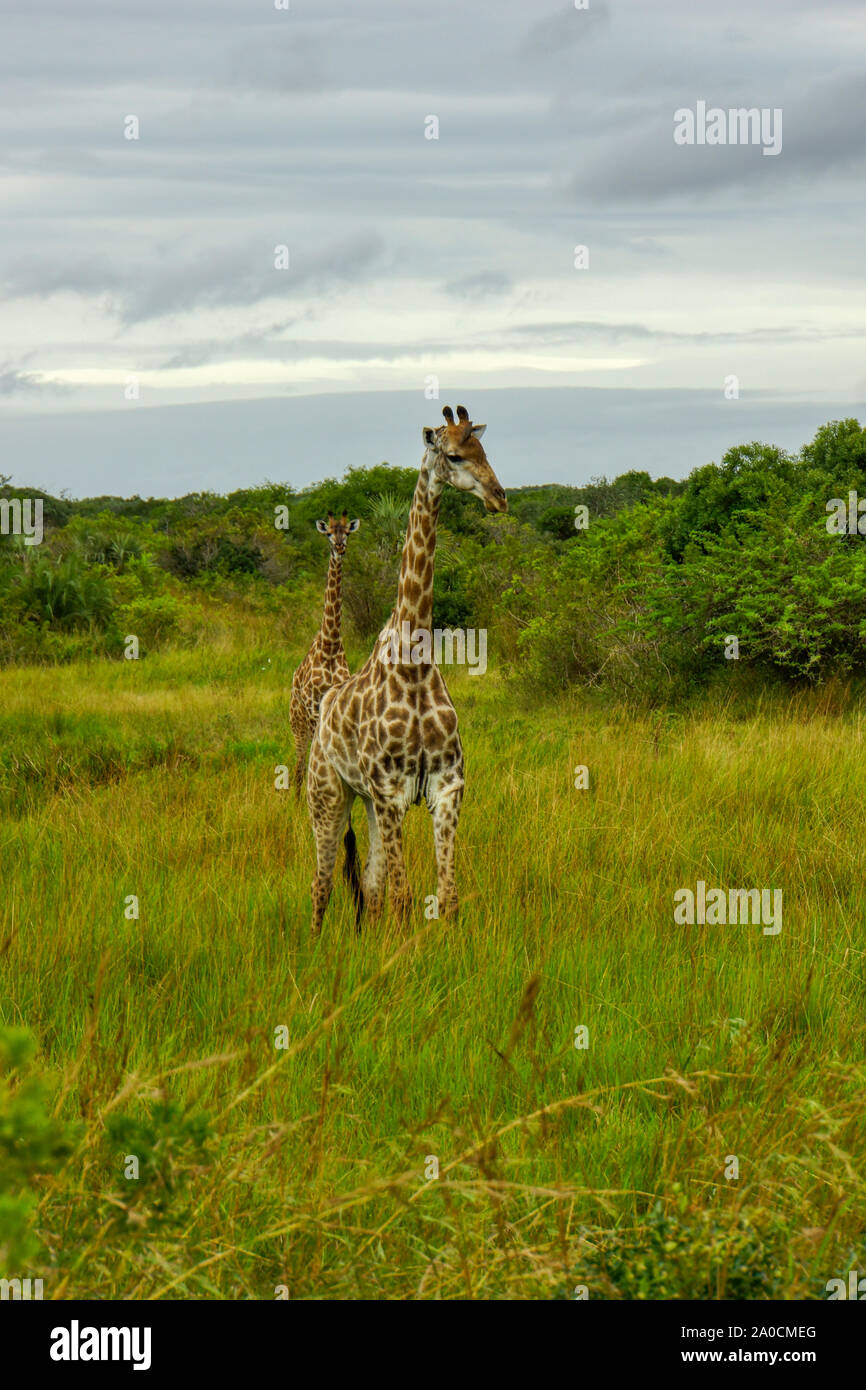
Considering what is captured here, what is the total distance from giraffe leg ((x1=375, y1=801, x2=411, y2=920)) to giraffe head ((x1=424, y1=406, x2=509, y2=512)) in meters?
1.49

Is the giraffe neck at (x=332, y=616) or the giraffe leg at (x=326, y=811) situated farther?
the giraffe neck at (x=332, y=616)

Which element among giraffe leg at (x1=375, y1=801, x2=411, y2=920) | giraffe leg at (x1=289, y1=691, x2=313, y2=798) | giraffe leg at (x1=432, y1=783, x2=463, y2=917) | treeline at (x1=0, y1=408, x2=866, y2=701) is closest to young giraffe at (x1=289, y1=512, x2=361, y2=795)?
giraffe leg at (x1=289, y1=691, x2=313, y2=798)

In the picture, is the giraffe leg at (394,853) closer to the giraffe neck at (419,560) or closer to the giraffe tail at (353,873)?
the giraffe tail at (353,873)

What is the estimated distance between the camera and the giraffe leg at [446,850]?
5504 mm

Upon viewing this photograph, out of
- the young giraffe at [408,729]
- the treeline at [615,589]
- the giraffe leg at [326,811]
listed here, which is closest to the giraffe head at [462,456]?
the young giraffe at [408,729]

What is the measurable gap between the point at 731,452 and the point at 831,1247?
1199 centimetres

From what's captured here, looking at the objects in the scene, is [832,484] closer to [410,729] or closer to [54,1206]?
[410,729]

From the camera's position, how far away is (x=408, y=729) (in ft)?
18.3

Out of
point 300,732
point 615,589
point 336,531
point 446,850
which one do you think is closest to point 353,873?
point 446,850

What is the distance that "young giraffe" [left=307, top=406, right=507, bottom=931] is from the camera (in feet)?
17.9

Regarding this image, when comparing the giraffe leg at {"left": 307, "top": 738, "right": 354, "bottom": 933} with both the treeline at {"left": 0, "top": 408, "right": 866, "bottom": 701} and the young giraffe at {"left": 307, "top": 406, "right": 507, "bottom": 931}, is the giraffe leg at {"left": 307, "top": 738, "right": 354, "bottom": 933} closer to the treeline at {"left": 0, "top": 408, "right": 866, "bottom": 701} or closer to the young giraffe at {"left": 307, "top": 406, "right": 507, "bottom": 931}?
the young giraffe at {"left": 307, "top": 406, "right": 507, "bottom": 931}

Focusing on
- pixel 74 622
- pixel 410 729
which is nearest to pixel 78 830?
pixel 410 729

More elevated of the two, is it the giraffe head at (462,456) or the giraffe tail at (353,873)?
the giraffe head at (462,456)

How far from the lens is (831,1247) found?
3086 mm
